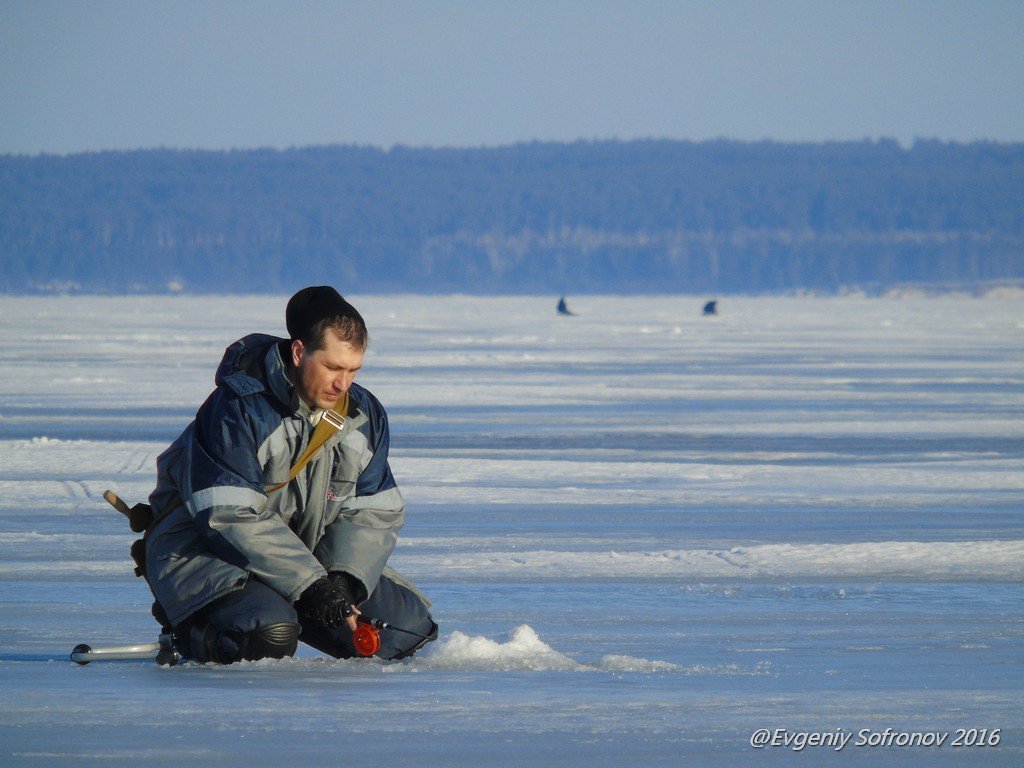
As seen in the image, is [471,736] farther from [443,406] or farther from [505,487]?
[443,406]

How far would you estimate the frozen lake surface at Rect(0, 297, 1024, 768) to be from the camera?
12.8ft

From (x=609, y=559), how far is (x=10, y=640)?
2491 mm

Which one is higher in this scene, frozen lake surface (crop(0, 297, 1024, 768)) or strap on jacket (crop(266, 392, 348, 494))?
strap on jacket (crop(266, 392, 348, 494))

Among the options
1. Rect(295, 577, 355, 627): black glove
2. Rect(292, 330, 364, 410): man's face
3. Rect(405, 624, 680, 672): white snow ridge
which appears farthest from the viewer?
Rect(405, 624, 680, 672): white snow ridge

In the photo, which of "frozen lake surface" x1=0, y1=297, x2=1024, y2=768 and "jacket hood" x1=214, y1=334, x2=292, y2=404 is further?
"jacket hood" x1=214, y1=334, x2=292, y2=404

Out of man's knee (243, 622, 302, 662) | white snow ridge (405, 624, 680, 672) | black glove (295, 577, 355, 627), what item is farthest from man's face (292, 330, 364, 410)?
white snow ridge (405, 624, 680, 672)

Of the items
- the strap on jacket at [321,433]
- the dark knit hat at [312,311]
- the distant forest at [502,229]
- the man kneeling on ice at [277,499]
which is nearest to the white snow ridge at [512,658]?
the man kneeling on ice at [277,499]

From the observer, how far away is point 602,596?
5.91 m

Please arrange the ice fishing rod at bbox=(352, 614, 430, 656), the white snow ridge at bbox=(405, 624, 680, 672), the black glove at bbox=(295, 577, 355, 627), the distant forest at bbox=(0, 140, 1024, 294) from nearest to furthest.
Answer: the black glove at bbox=(295, 577, 355, 627)
the ice fishing rod at bbox=(352, 614, 430, 656)
the white snow ridge at bbox=(405, 624, 680, 672)
the distant forest at bbox=(0, 140, 1024, 294)

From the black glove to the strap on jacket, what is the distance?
27 cm

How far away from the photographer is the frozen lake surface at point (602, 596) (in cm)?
390

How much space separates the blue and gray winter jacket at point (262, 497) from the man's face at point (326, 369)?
6 centimetres

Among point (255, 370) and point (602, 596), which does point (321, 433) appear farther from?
point (602, 596)

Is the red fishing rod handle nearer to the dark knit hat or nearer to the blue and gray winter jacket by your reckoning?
the blue and gray winter jacket
